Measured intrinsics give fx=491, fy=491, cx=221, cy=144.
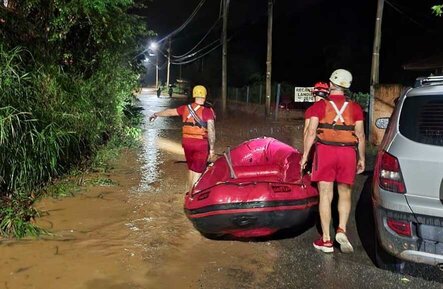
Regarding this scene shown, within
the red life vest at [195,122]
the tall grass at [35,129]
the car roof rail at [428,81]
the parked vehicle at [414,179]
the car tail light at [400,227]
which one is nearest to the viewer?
the parked vehicle at [414,179]

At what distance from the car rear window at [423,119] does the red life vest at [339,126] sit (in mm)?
770

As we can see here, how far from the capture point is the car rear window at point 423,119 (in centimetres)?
394

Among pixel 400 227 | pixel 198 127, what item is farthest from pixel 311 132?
pixel 198 127

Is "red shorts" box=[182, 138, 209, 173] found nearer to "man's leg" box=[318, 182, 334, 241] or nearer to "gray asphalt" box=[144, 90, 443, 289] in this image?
"gray asphalt" box=[144, 90, 443, 289]

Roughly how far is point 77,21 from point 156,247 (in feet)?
17.1

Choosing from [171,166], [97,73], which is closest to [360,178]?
[171,166]

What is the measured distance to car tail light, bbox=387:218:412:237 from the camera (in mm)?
4016

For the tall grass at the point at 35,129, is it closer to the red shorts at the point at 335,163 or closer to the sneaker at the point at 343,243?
the red shorts at the point at 335,163

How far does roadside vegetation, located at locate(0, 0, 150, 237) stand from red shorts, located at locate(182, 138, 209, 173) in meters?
1.86

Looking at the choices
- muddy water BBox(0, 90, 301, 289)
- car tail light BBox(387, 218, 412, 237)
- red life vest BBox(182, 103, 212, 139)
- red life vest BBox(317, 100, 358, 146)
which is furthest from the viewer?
red life vest BBox(182, 103, 212, 139)

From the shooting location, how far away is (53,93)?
751 cm

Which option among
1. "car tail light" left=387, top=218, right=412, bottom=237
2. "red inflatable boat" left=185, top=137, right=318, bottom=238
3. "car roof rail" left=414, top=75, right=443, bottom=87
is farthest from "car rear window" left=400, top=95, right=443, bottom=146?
"red inflatable boat" left=185, top=137, right=318, bottom=238

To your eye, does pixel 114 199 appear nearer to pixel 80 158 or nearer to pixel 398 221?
pixel 80 158

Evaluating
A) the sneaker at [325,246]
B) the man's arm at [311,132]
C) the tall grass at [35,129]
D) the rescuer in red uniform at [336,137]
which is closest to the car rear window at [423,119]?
the rescuer in red uniform at [336,137]
